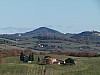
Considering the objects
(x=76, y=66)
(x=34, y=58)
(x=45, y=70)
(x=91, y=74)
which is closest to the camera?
(x=91, y=74)

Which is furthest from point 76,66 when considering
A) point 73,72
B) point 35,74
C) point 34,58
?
point 34,58

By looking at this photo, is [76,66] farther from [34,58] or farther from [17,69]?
[34,58]

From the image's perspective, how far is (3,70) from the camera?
274ft

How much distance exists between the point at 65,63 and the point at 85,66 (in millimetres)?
8319

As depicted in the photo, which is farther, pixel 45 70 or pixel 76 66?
pixel 76 66

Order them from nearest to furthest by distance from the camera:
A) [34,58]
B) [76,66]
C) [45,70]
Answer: [45,70] < [76,66] < [34,58]

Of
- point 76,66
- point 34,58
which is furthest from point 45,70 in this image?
point 34,58

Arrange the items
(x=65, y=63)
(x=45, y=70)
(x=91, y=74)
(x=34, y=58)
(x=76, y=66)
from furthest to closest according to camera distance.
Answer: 1. (x=34, y=58)
2. (x=65, y=63)
3. (x=76, y=66)
4. (x=45, y=70)
5. (x=91, y=74)

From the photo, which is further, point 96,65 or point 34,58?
point 34,58

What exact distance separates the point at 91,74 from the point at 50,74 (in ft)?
28.8

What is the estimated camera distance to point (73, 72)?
80312mm

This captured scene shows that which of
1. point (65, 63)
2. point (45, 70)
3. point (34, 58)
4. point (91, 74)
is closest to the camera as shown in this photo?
point (91, 74)

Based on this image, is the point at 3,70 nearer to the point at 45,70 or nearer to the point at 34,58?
the point at 45,70

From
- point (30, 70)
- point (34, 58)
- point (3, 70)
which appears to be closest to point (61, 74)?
point (30, 70)
